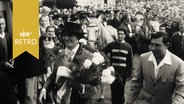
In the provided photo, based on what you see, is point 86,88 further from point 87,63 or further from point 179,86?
point 179,86

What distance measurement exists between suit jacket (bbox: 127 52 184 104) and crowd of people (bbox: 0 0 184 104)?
0.50 metres

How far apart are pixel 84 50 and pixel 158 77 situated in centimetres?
133

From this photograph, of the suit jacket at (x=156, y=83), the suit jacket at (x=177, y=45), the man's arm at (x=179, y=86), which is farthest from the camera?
the suit jacket at (x=177, y=45)

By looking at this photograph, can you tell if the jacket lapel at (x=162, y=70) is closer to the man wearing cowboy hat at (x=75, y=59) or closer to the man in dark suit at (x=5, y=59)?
the man wearing cowboy hat at (x=75, y=59)

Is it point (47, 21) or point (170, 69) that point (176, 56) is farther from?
point (47, 21)

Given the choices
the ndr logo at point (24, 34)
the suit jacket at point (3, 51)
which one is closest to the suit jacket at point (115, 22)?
the ndr logo at point (24, 34)

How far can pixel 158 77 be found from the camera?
5.88m

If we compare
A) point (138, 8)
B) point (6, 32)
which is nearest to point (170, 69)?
point (138, 8)

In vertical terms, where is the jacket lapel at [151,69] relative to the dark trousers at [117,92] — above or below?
above

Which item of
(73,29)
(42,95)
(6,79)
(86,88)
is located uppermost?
(73,29)

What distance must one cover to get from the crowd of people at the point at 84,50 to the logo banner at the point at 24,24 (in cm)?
10

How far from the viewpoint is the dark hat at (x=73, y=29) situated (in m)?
6.67

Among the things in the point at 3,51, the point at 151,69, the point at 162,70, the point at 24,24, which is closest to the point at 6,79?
the point at 3,51

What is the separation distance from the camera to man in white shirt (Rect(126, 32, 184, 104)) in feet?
18.7
